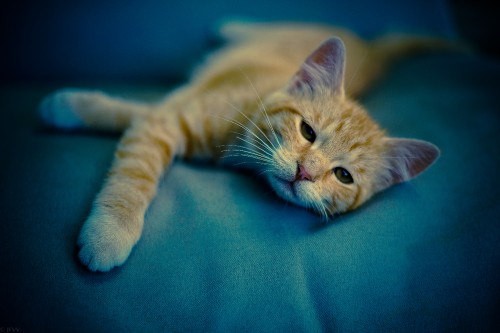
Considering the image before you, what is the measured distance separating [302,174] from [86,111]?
77cm

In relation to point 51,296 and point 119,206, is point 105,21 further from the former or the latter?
point 51,296

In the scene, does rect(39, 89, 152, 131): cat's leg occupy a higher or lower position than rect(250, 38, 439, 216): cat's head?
Result: higher

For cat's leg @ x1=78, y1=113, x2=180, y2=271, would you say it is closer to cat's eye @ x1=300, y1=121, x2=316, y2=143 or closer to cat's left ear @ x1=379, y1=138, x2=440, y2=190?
cat's eye @ x1=300, y1=121, x2=316, y2=143

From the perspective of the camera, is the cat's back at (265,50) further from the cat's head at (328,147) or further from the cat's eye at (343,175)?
the cat's eye at (343,175)

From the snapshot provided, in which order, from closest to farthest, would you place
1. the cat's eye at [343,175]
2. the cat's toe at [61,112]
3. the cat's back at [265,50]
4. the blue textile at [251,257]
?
1. the blue textile at [251,257]
2. the cat's eye at [343,175]
3. the cat's toe at [61,112]
4. the cat's back at [265,50]

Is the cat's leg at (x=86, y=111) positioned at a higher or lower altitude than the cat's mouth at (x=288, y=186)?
higher

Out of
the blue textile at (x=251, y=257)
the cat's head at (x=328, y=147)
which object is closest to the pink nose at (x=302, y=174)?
the cat's head at (x=328, y=147)

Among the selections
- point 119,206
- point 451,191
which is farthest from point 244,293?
point 451,191

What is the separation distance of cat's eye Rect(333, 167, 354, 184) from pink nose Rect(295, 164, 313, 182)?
0.13 metres

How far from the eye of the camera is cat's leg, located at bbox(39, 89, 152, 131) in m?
1.12

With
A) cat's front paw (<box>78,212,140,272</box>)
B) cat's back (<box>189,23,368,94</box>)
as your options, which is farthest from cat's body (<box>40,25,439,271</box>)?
cat's back (<box>189,23,368,94</box>)

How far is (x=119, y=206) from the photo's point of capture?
33.4 inches

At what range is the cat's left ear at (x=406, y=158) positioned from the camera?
37.3 inches

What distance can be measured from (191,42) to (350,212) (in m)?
1.23
